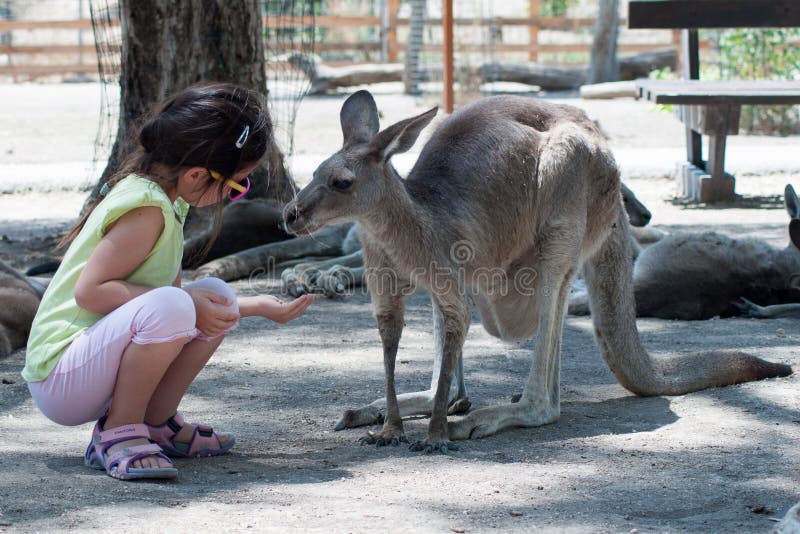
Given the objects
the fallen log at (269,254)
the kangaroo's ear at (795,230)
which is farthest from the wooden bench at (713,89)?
the fallen log at (269,254)

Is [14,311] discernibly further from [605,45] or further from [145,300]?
[605,45]

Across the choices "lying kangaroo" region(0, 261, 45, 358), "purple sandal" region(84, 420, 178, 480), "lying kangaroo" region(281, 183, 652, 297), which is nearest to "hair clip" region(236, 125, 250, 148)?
"purple sandal" region(84, 420, 178, 480)

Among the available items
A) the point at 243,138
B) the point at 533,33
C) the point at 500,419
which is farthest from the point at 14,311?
the point at 533,33

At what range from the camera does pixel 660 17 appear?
7781mm

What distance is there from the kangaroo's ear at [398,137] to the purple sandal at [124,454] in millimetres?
994

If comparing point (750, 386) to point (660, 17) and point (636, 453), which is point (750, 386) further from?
point (660, 17)

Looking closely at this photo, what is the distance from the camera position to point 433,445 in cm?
300

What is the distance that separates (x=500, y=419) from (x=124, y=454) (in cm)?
114

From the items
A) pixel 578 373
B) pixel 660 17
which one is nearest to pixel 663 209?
pixel 660 17

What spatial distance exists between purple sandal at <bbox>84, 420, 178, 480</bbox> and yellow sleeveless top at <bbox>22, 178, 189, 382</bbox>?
0.71 ft

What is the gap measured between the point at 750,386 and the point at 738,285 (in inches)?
59.6

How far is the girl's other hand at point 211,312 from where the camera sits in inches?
104

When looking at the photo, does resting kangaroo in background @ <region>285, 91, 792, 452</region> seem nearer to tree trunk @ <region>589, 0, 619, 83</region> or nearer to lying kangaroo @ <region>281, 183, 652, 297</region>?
lying kangaroo @ <region>281, 183, 652, 297</region>

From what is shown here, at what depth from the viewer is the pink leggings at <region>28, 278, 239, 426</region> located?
2535 millimetres
